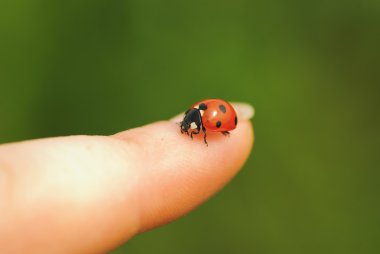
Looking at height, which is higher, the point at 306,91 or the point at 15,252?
the point at 306,91

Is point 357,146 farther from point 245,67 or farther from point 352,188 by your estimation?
point 245,67

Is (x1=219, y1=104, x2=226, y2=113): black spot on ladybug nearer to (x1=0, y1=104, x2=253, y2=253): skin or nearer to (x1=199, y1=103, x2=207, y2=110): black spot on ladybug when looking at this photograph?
(x1=199, y1=103, x2=207, y2=110): black spot on ladybug

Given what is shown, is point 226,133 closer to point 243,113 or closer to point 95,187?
point 243,113

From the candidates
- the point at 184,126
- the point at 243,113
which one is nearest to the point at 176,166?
the point at 184,126

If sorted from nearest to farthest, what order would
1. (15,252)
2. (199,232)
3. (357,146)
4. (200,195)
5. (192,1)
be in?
1. (15,252)
2. (200,195)
3. (199,232)
4. (357,146)
5. (192,1)

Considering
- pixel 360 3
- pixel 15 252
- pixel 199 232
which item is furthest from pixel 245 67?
pixel 15 252

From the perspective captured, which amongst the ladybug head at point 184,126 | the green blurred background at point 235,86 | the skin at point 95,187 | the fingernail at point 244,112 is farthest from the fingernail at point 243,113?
the green blurred background at point 235,86

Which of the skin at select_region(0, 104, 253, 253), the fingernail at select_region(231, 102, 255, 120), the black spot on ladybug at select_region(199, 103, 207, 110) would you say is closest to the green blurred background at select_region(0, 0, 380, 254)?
the fingernail at select_region(231, 102, 255, 120)
